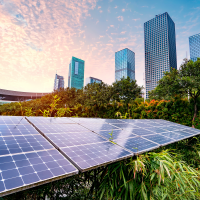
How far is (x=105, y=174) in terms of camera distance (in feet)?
8.44

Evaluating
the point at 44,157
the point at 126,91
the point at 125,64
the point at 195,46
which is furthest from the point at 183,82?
the point at 195,46

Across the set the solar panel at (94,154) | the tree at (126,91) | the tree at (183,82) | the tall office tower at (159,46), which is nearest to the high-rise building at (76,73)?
the tall office tower at (159,46)

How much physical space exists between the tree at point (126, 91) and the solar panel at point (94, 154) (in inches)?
529

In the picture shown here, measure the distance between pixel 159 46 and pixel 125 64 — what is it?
121 feet

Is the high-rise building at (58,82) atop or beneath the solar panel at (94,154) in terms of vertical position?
atop

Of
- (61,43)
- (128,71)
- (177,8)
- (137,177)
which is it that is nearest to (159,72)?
(128,71)

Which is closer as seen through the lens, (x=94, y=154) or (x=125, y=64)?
(x=94, y=154)

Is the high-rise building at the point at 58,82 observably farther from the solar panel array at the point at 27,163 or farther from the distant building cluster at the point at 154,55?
the solar panel array at the point at 27,163

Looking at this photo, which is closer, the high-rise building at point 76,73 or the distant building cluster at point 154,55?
the distant building cluster at point 154,55

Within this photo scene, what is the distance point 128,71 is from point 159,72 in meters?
30.8

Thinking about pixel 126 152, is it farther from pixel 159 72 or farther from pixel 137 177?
pixel 159 72

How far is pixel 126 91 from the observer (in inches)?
611

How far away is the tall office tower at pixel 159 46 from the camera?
117 metres

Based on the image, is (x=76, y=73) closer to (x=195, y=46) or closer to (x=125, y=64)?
(x=125, y=64)
